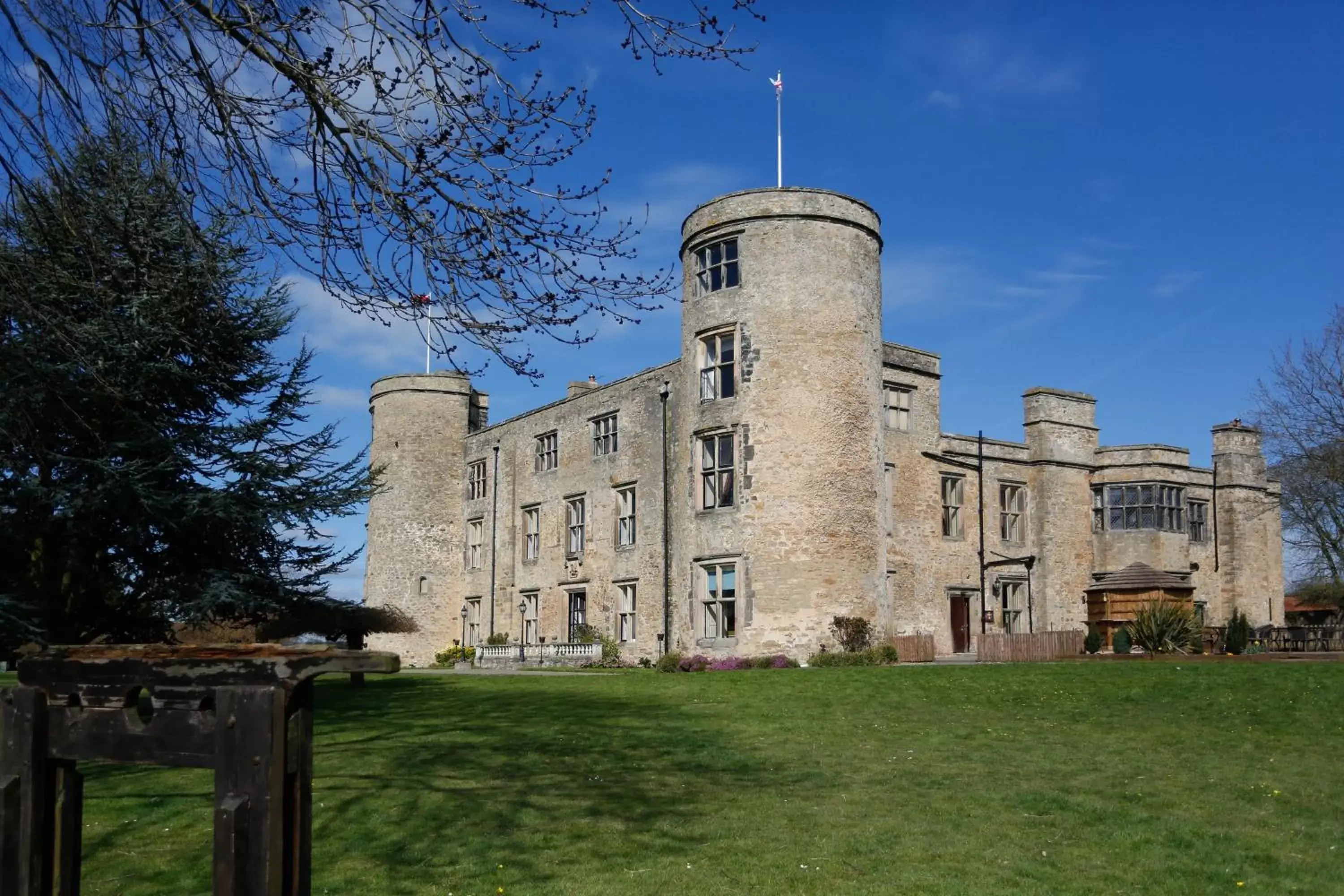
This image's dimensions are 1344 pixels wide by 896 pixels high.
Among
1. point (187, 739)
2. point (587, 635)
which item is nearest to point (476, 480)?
point (587, 635)

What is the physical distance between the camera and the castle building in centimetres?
2852

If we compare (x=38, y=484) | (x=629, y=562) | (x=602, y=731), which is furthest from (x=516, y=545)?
(x=602, y=731)

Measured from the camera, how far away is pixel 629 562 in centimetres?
3409

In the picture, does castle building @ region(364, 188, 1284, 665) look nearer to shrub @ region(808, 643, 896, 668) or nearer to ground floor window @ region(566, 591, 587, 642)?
ground floor window @ region(566, 591, 587, 642)

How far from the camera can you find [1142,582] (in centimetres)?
3259

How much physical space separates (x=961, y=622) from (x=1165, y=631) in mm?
8489

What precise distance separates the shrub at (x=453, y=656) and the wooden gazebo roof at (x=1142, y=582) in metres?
20.3

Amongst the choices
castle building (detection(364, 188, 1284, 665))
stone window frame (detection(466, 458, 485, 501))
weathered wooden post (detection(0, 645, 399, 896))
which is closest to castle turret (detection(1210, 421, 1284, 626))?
castle building (detection(364, 188, 1284, 665))

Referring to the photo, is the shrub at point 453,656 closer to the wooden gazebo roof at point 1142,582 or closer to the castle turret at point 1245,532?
the wooden gazebo roof at point 1142,582

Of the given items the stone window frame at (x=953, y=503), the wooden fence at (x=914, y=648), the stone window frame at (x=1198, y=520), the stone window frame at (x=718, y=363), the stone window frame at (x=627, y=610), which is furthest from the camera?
the stone window frame at (x=1198, y=520)

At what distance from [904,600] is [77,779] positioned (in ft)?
95.7

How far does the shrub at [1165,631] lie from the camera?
89.6ft

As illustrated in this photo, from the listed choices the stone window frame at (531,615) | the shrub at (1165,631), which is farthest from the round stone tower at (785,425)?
the stone window frame at (531,615)

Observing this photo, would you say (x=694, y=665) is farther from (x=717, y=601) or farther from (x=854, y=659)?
(x=854, y=659)
